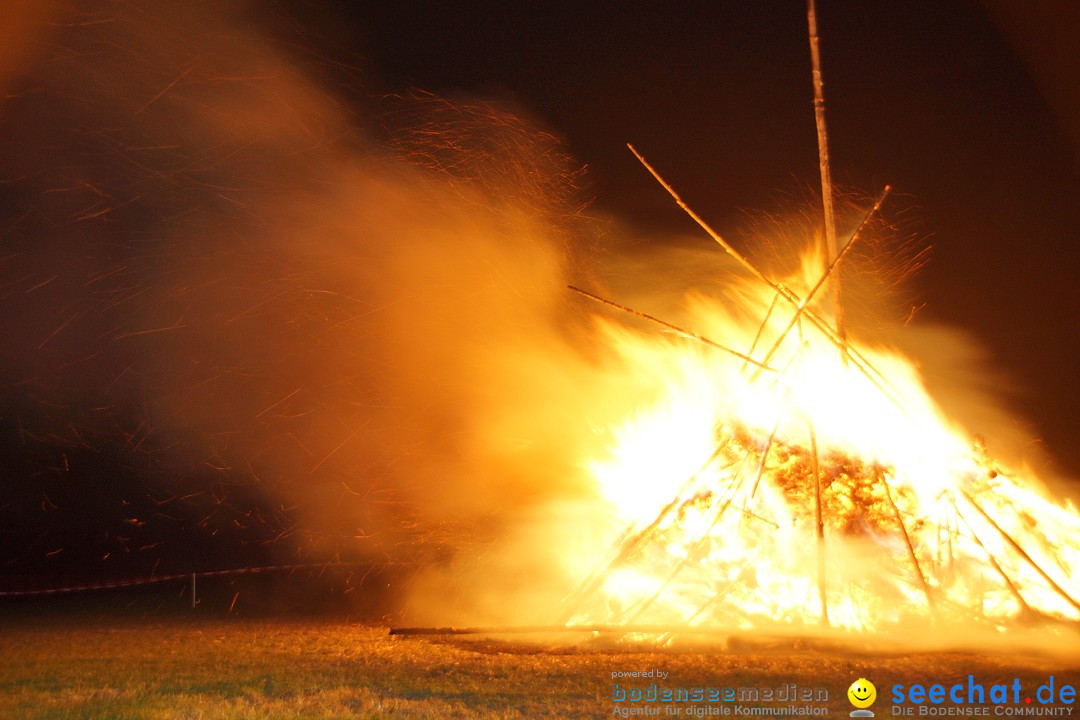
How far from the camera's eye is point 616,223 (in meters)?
11.3

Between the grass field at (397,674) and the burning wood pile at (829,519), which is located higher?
the burning wood pile at (829,519)

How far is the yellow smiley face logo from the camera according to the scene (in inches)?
190

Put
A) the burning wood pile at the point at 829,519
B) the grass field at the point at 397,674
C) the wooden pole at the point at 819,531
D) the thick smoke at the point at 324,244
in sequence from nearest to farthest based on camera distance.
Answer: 1. the grass field at the point at 397,674
2. the wooden pole at the point at 819,531
3. the burning wood pile at the point at 829,519
4. the thick smoke at the point at 324,244

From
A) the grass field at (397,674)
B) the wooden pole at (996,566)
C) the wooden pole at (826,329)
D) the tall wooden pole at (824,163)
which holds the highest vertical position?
the tall wooden pole at (824,163)

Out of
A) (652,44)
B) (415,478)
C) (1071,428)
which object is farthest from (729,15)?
(415,478)

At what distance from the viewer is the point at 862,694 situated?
4914 millimetres

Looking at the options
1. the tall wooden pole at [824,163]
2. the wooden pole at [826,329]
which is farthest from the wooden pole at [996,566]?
the tall wooden pole at [824,163]

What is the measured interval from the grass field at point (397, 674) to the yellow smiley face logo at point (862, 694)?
71mm

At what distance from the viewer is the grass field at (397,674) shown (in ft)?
15.6

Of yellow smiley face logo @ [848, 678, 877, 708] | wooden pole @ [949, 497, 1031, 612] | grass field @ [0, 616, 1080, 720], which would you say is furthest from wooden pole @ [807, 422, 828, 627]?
yellow smiley face logo @ [848, 678, 877, 708]

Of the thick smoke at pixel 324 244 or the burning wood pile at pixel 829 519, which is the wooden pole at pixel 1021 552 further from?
the thick smoke at pixel 324 244

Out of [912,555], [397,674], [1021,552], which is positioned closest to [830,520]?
[912,555]

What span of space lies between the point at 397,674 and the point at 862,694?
2.90m

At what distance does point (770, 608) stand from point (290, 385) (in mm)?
6654
